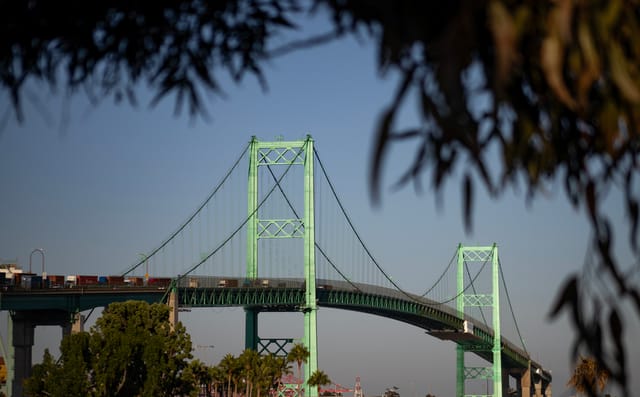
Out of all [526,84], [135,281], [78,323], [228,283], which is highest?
[228,283]

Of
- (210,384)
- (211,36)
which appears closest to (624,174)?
(211,36)

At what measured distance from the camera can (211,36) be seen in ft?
37.8

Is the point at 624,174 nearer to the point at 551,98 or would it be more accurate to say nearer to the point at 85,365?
the point at 551,98

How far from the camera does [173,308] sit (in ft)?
316

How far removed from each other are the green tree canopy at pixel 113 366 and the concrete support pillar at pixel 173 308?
965 centimetres

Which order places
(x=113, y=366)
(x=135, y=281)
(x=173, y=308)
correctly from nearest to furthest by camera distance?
(x=113, y=366), (x=173, y=308), (x=135, y=281)

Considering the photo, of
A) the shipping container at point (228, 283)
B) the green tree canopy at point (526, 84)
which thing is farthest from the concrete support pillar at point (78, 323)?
the green tree canopy at point (526, 84)

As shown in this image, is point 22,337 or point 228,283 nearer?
point 22,337

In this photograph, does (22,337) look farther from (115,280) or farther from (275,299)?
(275,299)

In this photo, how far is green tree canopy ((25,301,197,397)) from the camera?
7388 cm

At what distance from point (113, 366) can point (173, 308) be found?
2220 centimetres

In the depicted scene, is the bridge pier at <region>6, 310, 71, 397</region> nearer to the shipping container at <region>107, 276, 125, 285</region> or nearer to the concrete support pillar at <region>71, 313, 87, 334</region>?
the concrete support pillar at <region>71, 313, 87, 334</region>

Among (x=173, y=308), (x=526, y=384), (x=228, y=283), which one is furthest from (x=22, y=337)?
(x=526, y=384)

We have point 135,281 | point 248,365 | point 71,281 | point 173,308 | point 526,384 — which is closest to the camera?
point 248,365
